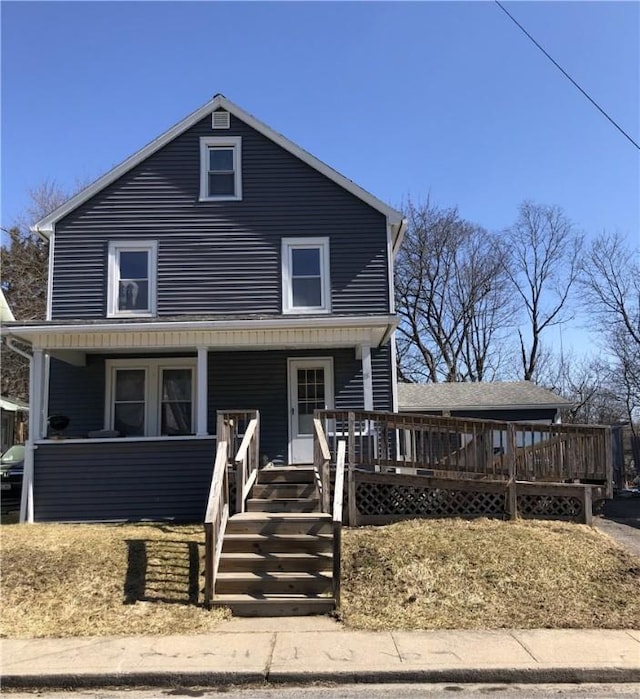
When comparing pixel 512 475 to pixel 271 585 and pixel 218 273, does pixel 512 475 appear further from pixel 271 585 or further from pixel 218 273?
pixel 218 273

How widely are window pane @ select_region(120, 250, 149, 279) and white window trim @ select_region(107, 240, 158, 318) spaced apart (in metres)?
0.07

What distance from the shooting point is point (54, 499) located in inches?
437

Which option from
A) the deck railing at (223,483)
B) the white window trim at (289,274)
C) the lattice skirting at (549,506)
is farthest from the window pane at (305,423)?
the lattice skirting at (549,506)

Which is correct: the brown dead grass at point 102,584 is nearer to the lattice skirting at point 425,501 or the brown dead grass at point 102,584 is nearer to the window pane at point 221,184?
the lattice skirting at point 425,501

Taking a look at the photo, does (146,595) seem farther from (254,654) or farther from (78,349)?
(78,349)

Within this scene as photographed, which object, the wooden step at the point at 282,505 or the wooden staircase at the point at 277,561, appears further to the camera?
the wooden step at the point at 282,505

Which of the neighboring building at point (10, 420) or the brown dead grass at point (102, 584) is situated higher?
the neighboring building at point (10, 420)

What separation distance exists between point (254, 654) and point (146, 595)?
205 centimetres

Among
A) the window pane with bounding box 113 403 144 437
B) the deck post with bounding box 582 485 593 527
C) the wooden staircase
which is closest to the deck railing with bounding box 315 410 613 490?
the deck post with bounding box 582 485 593 527

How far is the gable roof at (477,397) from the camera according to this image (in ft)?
69.2

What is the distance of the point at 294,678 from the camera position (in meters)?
5.43

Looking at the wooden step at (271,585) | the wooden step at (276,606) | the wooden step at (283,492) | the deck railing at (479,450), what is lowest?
the wooden step at (276,606)

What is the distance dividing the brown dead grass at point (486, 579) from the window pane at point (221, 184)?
319 inches

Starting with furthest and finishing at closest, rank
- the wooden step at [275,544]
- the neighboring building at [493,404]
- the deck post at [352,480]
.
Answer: the neighboring building at [493,404], the deck post at [352,480], the wooden step at [275,544]
